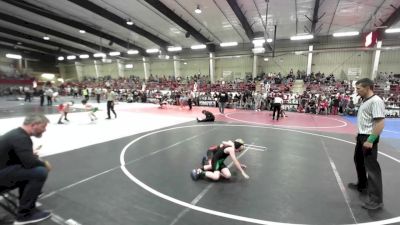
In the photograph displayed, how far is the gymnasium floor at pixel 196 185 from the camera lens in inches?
137

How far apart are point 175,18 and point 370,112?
20024 millimetres

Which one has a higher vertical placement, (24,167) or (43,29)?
(43,29)

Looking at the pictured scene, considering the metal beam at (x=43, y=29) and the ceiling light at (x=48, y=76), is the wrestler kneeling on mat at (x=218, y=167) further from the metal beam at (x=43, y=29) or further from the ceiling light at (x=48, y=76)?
the ceiling light at (x=48, y=76)

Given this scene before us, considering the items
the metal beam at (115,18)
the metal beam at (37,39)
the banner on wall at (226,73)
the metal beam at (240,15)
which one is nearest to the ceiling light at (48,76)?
the metal beam at (37,39)

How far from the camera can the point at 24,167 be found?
10.3 ft

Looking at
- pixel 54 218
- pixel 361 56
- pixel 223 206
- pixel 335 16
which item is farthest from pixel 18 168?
pixel 361 56

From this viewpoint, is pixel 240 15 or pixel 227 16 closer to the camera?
pixel 240 15

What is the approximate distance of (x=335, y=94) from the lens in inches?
795

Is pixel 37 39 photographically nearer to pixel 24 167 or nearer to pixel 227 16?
pixel 227 16

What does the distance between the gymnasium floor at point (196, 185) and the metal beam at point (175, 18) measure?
1379 cm

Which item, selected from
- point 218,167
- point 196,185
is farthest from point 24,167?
point 218,167

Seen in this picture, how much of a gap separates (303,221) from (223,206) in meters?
1.16

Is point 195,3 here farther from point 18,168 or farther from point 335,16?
point 18,168

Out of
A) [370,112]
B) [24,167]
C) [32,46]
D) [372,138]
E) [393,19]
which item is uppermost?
[32,46]
